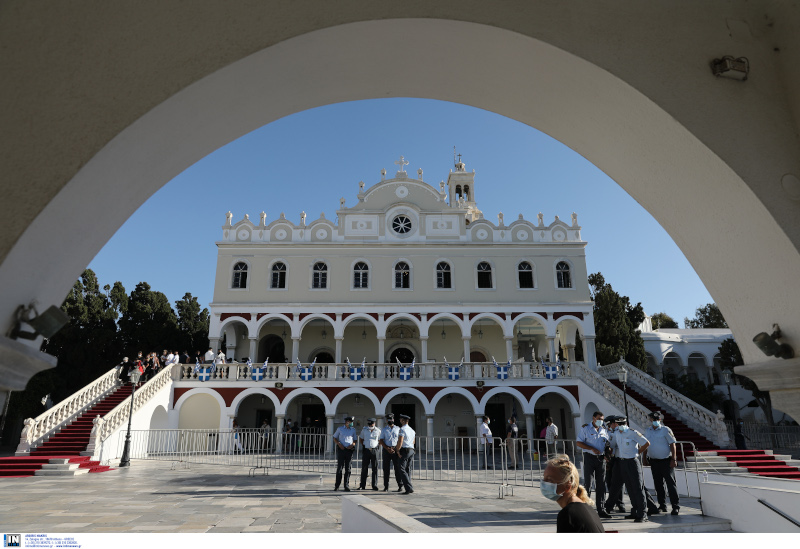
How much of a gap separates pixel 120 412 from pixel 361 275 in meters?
12.1

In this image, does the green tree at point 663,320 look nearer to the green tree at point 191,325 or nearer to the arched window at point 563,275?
the arched window at point 563,275

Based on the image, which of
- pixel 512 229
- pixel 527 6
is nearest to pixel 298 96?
pixel 527 6

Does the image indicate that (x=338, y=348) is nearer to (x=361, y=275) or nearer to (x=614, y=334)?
(x=361, y=275)

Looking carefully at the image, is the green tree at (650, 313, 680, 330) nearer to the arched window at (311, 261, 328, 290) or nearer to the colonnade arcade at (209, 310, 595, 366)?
the colonnade arcade at (209, 310, 595, 366)

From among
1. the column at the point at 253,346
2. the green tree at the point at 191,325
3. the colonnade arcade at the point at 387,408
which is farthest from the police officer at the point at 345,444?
the green tree at the point at 191,325

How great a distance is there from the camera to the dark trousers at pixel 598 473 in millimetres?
7637

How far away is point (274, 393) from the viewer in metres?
23.3

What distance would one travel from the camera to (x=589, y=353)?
24422 millimetres

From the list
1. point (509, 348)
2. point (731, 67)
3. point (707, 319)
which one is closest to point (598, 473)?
point (731, 67)

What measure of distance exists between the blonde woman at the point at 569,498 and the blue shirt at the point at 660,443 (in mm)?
5889

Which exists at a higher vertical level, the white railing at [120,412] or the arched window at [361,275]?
the arched window at [361,275]

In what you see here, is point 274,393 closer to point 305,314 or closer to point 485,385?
point 305,314

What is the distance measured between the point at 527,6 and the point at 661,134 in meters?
1.06

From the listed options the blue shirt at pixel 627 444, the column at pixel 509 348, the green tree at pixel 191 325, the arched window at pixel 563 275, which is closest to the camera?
the blue shirt at pixel 627 444
